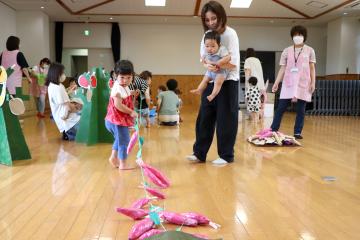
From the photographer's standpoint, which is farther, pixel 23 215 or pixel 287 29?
pixel 287 29

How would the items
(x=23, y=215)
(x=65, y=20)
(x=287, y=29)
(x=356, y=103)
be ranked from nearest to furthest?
(x=23, y=215) → (x=356, y=103) → (x=65, y=20) → (x=287, y=29)

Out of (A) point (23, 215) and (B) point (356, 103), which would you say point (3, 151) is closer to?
(A) point (23, 215)

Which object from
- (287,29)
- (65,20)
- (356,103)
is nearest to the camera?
(356,103)

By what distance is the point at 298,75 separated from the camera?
14.8ft

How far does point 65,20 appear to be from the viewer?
1238 centimetres

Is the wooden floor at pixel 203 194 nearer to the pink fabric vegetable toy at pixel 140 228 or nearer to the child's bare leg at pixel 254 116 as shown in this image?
the pink fabric vegetable toy at pixel 140 228

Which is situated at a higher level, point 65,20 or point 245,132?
point 65,20

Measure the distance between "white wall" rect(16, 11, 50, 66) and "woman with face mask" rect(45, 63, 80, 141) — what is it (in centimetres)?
704

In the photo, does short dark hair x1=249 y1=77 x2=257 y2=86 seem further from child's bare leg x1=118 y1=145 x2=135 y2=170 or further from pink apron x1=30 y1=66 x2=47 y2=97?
child's bare leg x1=118 y1=145 x2=135 y2=170

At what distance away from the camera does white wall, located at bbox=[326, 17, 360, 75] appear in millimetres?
11555

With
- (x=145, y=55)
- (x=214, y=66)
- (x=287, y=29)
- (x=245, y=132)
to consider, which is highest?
(x=287, y=29)

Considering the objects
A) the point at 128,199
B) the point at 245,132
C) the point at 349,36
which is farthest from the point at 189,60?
the point at 128,199

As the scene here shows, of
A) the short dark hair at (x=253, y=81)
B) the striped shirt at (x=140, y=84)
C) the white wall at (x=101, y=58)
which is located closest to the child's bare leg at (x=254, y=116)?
the short dark hair at (x=253, y=81)

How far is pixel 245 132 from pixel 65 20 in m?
8.95
